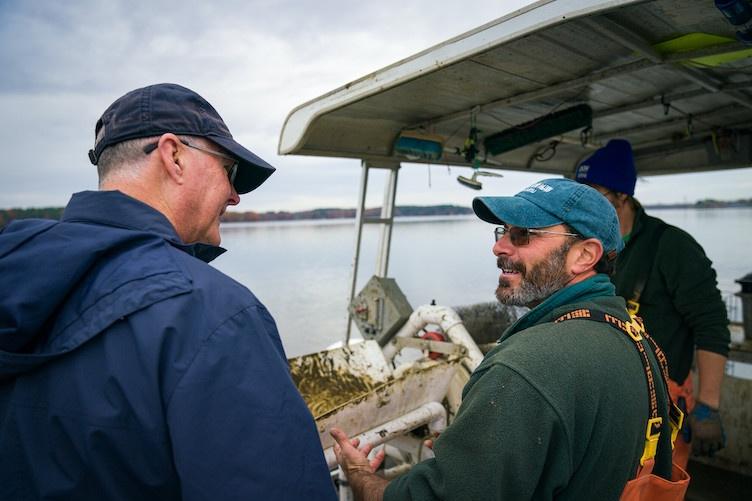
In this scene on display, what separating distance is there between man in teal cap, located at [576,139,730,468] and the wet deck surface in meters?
1.26

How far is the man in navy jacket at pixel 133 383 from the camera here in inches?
34.0

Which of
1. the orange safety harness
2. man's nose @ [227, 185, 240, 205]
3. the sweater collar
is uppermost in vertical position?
man's nose @ [227, 185, 240, 205]

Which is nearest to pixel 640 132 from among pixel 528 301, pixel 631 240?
pixel 631 240

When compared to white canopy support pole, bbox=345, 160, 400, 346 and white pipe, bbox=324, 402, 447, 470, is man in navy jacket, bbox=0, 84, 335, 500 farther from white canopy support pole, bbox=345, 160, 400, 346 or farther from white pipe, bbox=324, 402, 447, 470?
white canopy support pole, bbox=345, 160, 400, 346

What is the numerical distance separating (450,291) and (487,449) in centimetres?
654

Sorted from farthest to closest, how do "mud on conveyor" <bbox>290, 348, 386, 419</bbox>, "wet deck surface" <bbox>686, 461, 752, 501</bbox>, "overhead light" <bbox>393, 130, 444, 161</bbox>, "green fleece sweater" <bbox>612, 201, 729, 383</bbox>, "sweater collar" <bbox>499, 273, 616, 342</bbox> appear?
"overhead light" <bbox>393, 130, 444, 161</bbox> < "wet deck surface" <bbox>686, 461, 752, 501</bbox> < "mud on conveyor" <bbox>290, 348, 386, 419</bbox> < "green fleece sweater" <bbox>612, 201, 729, 383</bbox> < "sweater collar" <bbox>499, 273, 616, 342</bbox>

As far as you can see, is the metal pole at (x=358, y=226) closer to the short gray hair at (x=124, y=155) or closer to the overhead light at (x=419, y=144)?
the overhead light at (x=419, y=144)

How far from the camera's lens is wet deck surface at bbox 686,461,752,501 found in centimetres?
384

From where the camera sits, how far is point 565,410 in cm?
118

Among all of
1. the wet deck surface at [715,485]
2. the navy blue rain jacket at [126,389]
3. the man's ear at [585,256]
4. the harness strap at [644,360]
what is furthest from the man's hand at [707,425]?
the navy blue rain jacket at [126,389]

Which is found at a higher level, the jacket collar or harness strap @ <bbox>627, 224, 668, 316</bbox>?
the jacket collar

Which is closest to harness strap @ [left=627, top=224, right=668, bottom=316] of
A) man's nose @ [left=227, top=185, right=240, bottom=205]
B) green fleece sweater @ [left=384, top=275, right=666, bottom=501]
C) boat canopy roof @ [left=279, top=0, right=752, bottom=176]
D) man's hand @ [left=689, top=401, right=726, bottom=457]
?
man's hand @ [left=689, top=401, right=726, bottom=457]

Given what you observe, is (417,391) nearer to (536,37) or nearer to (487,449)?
(487,449)

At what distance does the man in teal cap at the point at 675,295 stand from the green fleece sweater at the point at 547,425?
166cm
